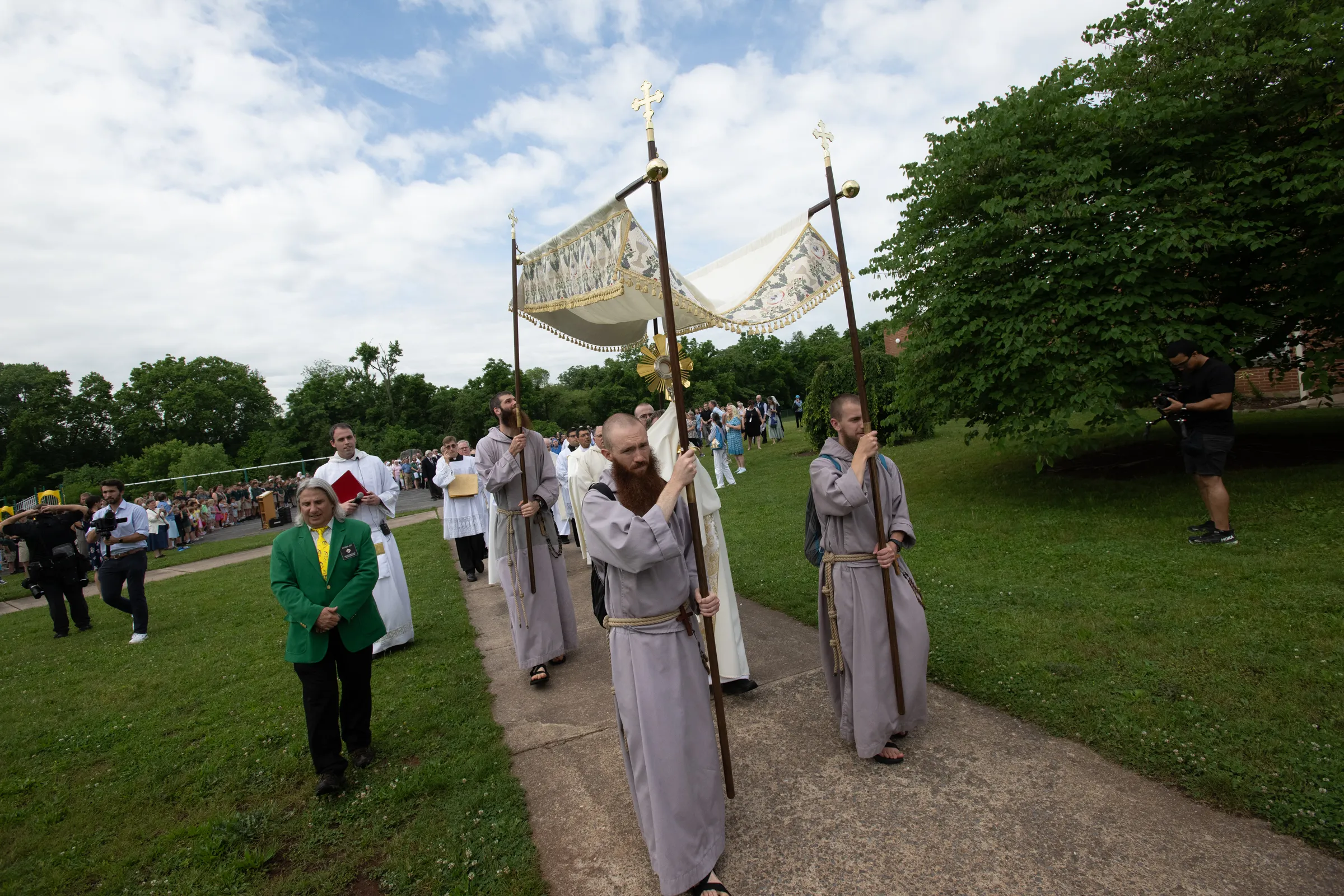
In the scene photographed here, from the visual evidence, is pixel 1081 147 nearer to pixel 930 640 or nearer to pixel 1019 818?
pixel 930 640

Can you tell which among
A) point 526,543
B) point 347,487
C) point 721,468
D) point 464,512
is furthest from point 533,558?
point 721,468

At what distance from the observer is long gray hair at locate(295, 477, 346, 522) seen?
408cm

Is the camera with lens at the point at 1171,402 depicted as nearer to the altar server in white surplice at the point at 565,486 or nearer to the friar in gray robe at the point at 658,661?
the friar in gray robe at the point at 658,661

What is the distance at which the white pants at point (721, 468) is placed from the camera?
16047mm

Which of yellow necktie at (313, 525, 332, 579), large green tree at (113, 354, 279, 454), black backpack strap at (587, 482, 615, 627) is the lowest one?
black backpack strap at (587, 482, 615, 627)

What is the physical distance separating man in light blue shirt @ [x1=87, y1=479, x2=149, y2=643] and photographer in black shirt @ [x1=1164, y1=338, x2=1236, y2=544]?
11.5m

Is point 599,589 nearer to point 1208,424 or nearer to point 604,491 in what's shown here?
point 604,491

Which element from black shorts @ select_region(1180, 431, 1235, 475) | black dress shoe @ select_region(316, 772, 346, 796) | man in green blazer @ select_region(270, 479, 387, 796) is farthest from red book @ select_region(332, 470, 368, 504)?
black shorts @ select_region(1180, 431, 1235, 475)

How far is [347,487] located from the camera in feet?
19.0

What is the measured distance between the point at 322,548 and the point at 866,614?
10.4ft

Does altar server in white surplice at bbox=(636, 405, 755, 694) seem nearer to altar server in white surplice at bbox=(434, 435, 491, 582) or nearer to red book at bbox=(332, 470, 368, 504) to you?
red book at bbox=(332, 470, 368, 504)

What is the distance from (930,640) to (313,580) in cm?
→ 425

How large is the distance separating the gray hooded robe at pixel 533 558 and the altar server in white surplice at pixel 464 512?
334cm

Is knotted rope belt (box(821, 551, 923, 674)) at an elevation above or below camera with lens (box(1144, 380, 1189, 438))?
below
